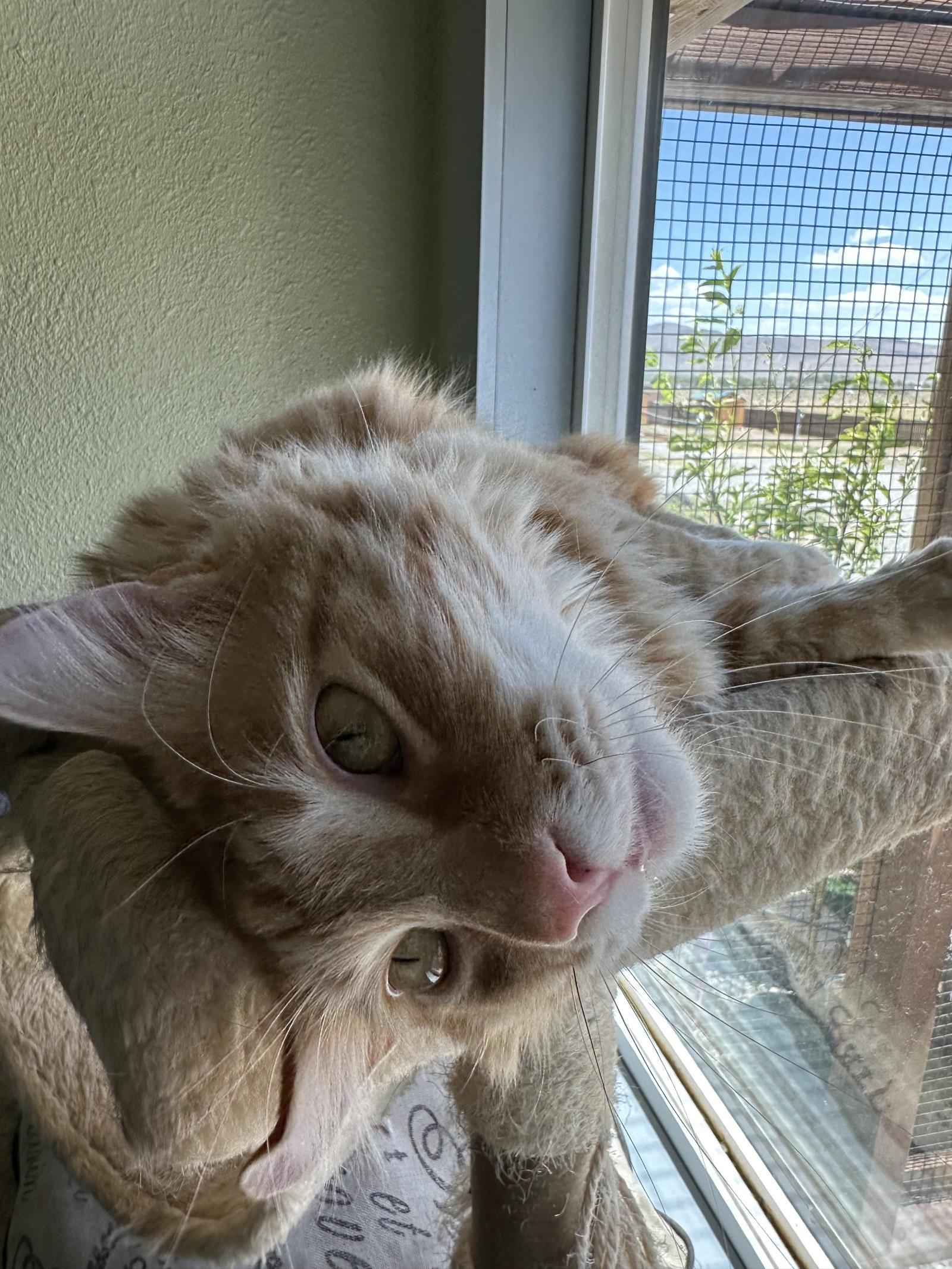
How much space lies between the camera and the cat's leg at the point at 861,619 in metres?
0.82

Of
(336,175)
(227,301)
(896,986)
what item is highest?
(336,175)

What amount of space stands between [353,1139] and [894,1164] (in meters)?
0.57

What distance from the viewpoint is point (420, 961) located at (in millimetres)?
802

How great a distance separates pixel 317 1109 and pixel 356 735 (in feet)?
1.23

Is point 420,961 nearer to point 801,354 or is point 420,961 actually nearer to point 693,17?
point 801,354

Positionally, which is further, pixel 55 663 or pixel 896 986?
pixel 896 986

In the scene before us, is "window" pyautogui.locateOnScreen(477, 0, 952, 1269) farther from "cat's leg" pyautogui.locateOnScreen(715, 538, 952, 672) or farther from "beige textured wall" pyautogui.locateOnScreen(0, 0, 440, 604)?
"beige textured wall" pyautogui.locateOnScreen(0, 0, 440, 604)

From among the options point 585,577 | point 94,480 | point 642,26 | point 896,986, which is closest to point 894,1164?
point 896,986

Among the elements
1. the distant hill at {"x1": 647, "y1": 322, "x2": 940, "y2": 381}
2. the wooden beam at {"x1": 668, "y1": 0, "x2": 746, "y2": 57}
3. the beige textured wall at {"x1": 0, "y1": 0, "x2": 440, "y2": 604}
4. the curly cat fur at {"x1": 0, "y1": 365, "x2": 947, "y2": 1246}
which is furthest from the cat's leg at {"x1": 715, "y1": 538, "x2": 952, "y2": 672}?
the beige textured wall at {"x1": 0, "y1": 0, "x2": 440, "y2": 604}

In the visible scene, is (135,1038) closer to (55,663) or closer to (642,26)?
(55,663)

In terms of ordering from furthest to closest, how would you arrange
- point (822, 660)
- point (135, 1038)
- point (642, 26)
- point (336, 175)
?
point (336, 175) → point (642, 26) → point (822, 660) → point (135, 1038)

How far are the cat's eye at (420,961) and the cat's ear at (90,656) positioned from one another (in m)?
0.31

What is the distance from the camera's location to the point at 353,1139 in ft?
3.19

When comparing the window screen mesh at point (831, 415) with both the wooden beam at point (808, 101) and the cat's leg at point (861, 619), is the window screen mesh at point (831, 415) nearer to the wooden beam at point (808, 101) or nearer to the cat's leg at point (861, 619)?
the wooden beam at point (808, 101)
